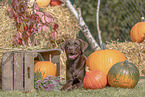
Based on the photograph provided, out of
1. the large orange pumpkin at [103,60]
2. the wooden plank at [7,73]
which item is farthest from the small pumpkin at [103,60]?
the wooden plank at [7,73]

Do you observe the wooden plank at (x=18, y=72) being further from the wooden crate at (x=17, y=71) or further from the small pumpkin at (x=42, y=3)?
the small pumpkin at (x=42, y=3)

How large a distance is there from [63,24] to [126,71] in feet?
7.57

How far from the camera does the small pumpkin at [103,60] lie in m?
3.60

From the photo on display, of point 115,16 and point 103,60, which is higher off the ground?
point 115,16

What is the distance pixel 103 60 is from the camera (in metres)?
3.62

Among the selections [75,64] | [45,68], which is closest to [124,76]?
[75,64]

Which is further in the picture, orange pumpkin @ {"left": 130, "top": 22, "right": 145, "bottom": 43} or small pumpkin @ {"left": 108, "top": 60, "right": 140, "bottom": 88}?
orange pumpkin @ {"left": 130, "top": 22, "right": 145, "bottom": 43}

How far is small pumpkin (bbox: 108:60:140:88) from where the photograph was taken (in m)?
3.18

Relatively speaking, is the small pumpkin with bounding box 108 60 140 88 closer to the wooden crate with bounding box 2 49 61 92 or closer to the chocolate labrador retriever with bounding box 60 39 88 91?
the chocolate labrador retriever with bounding box 60 39 88 91

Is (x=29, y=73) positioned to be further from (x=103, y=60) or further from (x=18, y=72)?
(x=103, y=60)

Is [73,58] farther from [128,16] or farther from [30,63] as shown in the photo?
[128,16]

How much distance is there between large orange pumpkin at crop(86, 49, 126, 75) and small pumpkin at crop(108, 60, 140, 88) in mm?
317

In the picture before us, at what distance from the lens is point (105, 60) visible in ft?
11.8

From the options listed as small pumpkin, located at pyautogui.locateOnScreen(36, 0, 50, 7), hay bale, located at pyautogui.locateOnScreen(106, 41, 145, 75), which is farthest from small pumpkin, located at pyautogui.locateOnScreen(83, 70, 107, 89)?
small pumpkin, located at pyautogui.locateOnScreen(36, 0, 50, 7)
